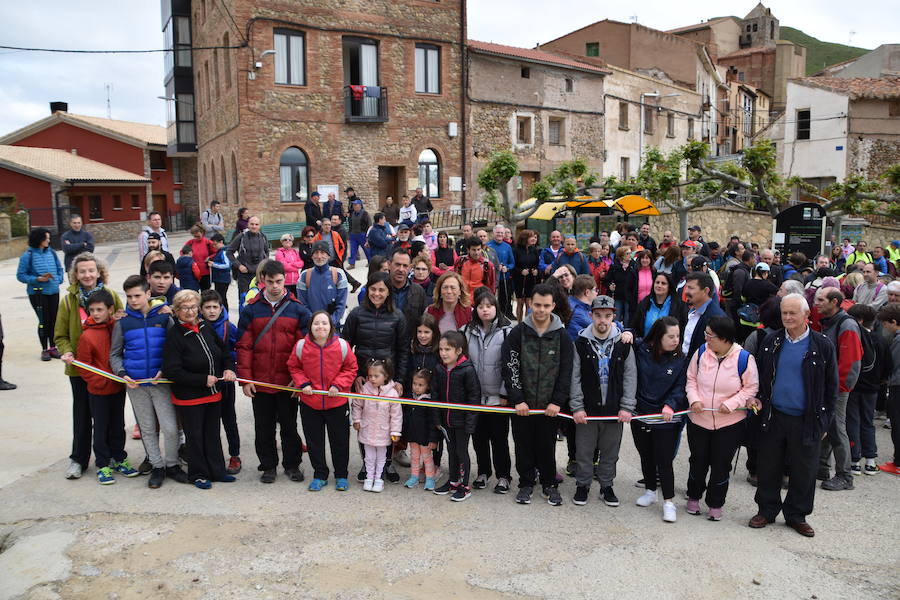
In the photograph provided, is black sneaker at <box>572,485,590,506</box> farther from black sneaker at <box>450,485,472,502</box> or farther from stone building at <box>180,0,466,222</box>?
stone building at <box>180,0,466,222</box>

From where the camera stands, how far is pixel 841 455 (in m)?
6.16

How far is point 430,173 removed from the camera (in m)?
28.5

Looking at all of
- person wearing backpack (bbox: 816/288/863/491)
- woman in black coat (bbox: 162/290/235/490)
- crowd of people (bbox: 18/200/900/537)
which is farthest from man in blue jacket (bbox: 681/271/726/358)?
woman in black coat (bbox: 162/290/235/490)

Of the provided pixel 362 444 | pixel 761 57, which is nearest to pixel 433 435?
pixel 362 444

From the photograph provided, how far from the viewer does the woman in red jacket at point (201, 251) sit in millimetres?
10812

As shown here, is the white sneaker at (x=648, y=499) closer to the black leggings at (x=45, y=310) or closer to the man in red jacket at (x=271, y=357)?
the man in red jacket at (x=271, y=357)

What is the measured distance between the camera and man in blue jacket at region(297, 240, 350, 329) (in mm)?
7852

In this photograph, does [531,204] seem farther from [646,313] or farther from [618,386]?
[618,386]

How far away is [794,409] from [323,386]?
371cm

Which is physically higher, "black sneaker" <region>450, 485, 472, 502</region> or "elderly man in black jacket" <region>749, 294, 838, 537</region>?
"elderly man in black jacket" <region>749, 294, 838, 537</region>

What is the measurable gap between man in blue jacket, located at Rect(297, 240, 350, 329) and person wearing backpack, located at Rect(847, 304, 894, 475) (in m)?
5.18

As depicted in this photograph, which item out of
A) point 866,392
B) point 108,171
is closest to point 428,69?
point 108,171

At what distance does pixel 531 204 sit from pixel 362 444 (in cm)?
1957

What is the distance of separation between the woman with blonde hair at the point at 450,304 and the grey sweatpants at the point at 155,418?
2.43 metres
